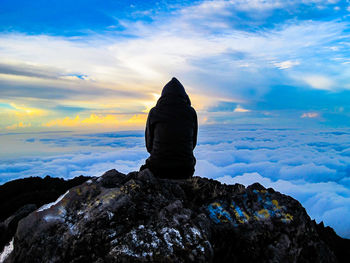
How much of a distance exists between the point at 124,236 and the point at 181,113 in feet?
13.9

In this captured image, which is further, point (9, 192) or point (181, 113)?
point (9, 192)

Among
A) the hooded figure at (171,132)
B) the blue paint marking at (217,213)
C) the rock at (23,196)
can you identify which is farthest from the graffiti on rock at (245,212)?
the rock at (23,196)

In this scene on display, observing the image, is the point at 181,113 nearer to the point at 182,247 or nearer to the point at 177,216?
the point at 177,216

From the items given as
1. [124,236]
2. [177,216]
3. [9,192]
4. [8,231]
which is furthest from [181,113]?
[9,192]

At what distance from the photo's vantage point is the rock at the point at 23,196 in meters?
Result: 5.67

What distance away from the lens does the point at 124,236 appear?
333 cm

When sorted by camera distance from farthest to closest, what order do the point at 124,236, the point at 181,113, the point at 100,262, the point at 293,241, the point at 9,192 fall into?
1. the point at 9,192
2. the point at 181,113
3. the point at 293,241
4. the point at 124,236
5. the point at 100,262

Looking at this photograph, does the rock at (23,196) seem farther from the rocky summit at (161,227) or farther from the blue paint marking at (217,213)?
the blue paint marking at (217,213)

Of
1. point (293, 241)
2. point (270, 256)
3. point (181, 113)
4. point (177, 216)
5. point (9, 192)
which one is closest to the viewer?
point (177, 216)

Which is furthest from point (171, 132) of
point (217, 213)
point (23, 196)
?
point (23, 196)

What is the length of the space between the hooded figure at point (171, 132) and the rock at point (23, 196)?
141 inches

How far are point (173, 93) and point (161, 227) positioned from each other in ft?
14.5

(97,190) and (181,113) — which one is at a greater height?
(181,113)

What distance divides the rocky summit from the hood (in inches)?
114
